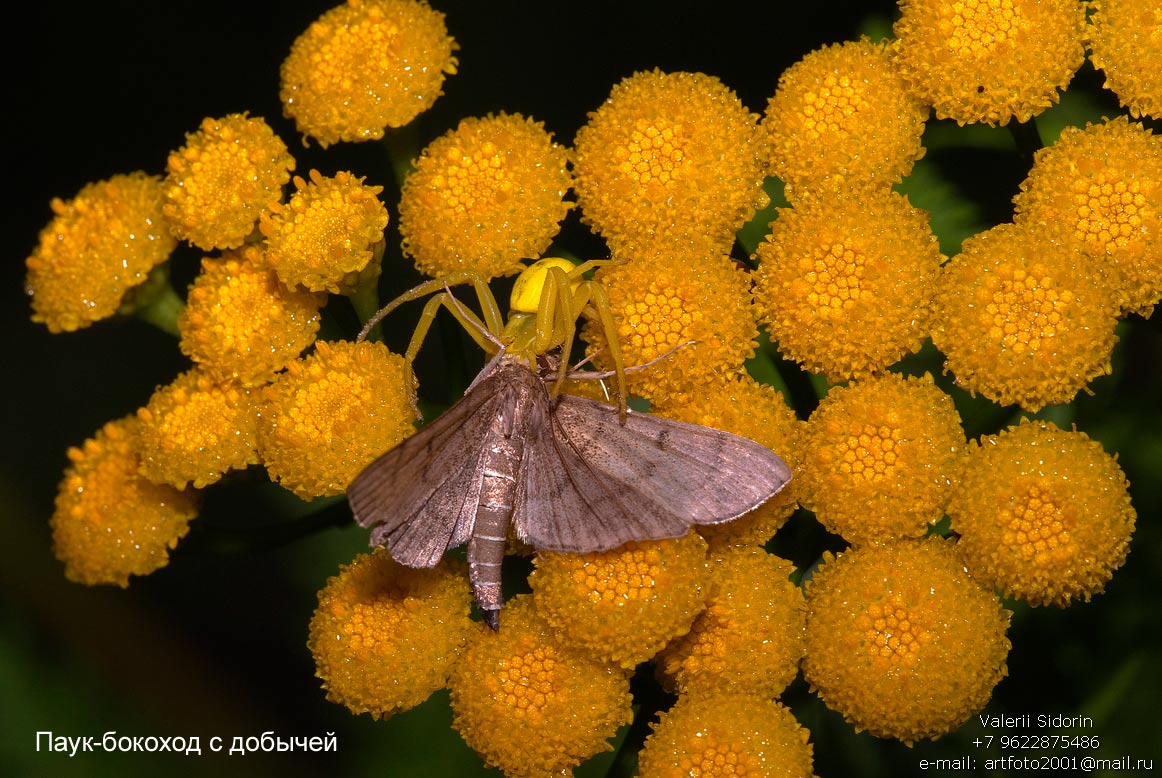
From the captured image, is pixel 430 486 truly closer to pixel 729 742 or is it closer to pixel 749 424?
pixel 749 424

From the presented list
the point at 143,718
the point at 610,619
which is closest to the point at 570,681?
the point at 610,619

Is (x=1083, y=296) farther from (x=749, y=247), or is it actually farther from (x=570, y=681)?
(x=570, y=681)

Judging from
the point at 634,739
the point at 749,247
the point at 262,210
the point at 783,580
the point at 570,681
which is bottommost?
the point at 634,739

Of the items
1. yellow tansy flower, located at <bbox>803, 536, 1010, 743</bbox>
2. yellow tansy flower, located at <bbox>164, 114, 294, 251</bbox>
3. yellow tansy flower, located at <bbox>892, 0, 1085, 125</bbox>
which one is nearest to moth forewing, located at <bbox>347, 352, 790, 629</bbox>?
yellow tansy flower, located at <bbox>803, 536, 1010, 743</bbox>

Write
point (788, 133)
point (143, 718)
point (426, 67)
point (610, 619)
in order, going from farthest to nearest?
point (143, 718), point (426, 67), point (788, 133), point (610, 619)

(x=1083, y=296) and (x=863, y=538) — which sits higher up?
(x=1083, y=296)

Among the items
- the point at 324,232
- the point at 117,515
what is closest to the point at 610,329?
the point at 324,232
